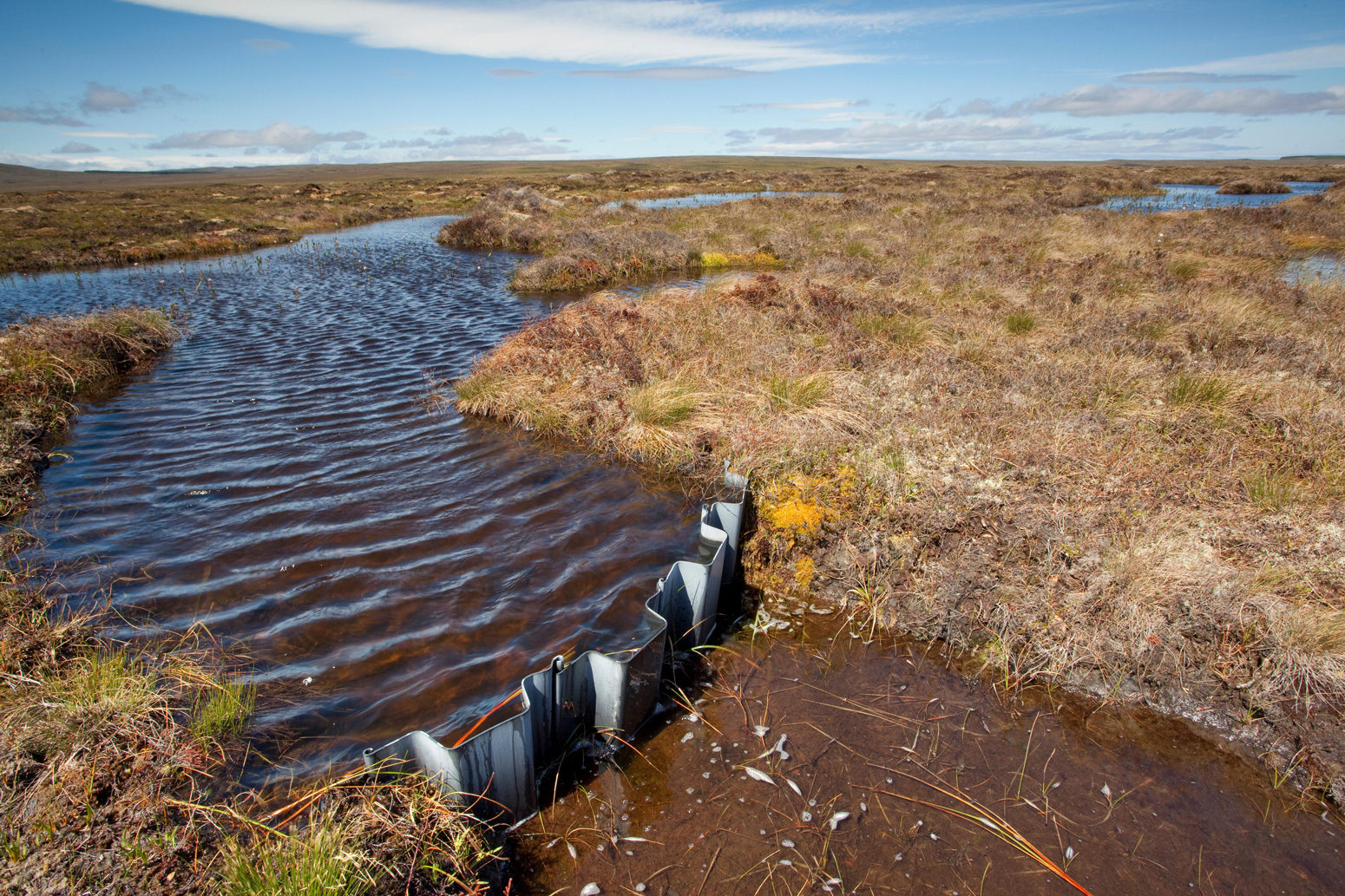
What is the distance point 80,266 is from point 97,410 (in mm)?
18222

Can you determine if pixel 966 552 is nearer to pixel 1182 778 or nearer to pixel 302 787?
pixel 1182 778

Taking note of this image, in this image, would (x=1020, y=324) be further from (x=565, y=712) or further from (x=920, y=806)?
(x=565, y=712)

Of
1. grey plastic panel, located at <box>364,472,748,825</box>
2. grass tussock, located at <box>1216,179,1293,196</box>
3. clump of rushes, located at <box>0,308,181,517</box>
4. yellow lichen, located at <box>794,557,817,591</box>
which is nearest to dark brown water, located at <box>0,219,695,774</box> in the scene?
clump of rushes, located at <box>0,308,181,517</box>

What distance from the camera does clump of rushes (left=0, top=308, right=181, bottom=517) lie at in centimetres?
674

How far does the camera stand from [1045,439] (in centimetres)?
597

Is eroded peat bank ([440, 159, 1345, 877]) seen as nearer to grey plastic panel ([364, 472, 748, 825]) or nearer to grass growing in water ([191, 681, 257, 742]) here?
grey plastic panel ([364, 472, 748, 825])

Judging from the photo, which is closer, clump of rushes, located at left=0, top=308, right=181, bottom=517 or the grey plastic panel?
the grey plastic panel

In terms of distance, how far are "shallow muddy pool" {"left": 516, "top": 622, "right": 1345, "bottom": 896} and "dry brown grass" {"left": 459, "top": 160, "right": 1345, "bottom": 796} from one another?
19.2 inches

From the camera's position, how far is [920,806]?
3338 millimetres

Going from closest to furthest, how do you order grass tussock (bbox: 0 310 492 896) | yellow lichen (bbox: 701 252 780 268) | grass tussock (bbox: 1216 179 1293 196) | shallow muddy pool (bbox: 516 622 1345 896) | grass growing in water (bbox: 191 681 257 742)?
grass tussock (bbox: 0 310 492 896)
shallow muddy pool (bbox: 516 622 1345 896)
grass growing in water (bbox: 191 681 257 742)
yellow lichen (bbox: 701 252 780 268)
grass tussock (bbox: 1216 179 1293 196)

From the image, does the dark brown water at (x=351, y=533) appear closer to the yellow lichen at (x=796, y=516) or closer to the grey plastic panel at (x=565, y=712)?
the grey plastic panel at (x=565, y=712)

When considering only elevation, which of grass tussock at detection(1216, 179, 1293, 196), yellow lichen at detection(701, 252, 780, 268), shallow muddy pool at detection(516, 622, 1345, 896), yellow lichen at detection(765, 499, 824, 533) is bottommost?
shallow muddy pool at detection(516, 622, 1345, 896)

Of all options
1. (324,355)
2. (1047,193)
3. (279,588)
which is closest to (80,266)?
(324,355)

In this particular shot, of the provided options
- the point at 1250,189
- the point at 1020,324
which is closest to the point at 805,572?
the point at 1020,324
